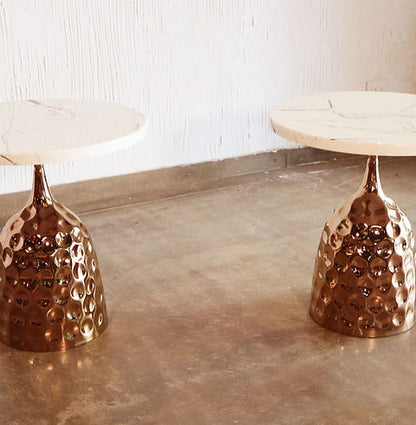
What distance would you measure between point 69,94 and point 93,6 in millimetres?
345

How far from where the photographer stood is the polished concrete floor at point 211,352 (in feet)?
5.36

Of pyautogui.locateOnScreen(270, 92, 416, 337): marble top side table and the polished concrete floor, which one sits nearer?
the polished concrete floor

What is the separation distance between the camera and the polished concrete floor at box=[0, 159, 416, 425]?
1.63 m

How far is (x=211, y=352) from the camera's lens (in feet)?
6.13

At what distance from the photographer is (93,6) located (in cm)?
271

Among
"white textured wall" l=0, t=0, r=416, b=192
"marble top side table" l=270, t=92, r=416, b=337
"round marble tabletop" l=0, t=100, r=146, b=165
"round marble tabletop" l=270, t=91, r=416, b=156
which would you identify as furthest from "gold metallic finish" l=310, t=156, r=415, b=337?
"white textured wall" l=0, t=0, r=416, b=192

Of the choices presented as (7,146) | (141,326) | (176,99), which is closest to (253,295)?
(141,326)

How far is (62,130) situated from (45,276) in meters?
0.37

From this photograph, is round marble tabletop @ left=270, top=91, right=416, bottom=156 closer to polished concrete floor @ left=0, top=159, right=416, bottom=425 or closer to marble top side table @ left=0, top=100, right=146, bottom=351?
marble top side table @ left=0, top=100, right=146, bottom=351

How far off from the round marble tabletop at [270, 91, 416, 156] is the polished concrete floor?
1.86ft

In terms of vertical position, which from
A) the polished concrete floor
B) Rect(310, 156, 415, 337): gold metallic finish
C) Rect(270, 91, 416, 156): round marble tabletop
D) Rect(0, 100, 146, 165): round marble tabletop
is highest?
Rect(0, 100, 146, 165): round marble tabletop

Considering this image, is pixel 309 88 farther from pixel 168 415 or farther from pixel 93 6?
pixel 168 415

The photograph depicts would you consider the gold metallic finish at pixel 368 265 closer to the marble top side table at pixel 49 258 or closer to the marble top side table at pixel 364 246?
the marble top side table at pixel 364 246

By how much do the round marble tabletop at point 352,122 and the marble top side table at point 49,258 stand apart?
0.38 metres
